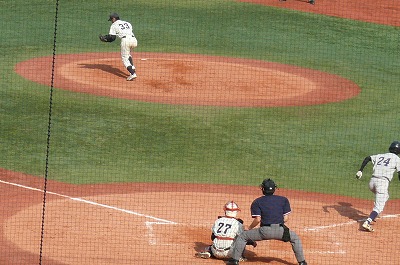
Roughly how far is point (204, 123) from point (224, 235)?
9458mm

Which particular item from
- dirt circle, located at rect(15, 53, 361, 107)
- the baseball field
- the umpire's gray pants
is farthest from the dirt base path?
the umpire's gray pants

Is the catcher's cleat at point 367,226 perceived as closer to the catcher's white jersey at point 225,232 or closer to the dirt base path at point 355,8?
the catcher's white jersey at point 225,232

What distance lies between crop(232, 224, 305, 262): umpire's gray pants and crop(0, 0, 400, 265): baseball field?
0.59 m

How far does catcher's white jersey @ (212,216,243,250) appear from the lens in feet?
51.2

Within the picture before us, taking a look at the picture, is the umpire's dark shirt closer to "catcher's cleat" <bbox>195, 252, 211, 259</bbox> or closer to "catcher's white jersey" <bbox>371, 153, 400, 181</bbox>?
"catcher's cleat" <bbox>195, 252, 211, 259</bbox>

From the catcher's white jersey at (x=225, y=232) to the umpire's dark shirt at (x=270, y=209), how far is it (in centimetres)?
42

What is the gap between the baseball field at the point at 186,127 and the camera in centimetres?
1694

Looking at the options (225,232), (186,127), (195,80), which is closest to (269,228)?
(225,232)

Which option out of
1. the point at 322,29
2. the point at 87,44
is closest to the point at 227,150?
the point at 87,44

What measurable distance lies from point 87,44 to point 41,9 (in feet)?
17.1

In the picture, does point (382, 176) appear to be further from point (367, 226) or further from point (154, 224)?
point (154, 224)

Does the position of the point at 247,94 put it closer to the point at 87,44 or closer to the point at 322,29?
the point at 87,44

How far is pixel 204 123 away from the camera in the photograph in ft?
81.6

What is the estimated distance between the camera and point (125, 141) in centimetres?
2319
